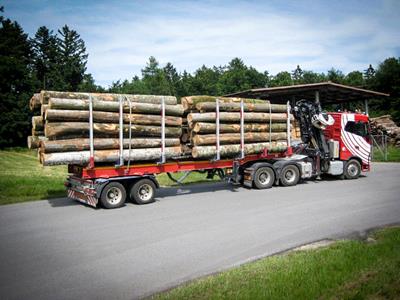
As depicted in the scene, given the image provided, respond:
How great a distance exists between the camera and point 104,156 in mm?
12203

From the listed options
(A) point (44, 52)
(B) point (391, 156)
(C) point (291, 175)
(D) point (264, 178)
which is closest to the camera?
(D) point (264, 178)

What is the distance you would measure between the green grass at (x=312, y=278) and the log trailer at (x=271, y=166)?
663cm

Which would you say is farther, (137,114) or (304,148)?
(304,148)

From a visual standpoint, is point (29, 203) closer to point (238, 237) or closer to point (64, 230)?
point (64, 230)

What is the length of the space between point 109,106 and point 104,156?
1.60 metres

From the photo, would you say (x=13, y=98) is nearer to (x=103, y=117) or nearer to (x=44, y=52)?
(x=44, y=52)

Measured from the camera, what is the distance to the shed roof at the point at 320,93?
2806 centimetres

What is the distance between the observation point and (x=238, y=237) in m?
8.73

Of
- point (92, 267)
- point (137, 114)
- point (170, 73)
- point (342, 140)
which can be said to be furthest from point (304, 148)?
point (170, 73)

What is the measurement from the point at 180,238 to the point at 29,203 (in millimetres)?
7222

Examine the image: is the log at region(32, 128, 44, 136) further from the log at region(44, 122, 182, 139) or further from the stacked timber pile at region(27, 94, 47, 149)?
the log at region(44, 122, 182, 139)

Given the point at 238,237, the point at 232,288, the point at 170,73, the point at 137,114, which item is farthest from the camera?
the point at 170,73

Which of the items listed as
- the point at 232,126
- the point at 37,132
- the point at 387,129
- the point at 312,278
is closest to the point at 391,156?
the point at 387,129

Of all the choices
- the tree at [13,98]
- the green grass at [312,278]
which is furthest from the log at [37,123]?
the tree at [13,98]
